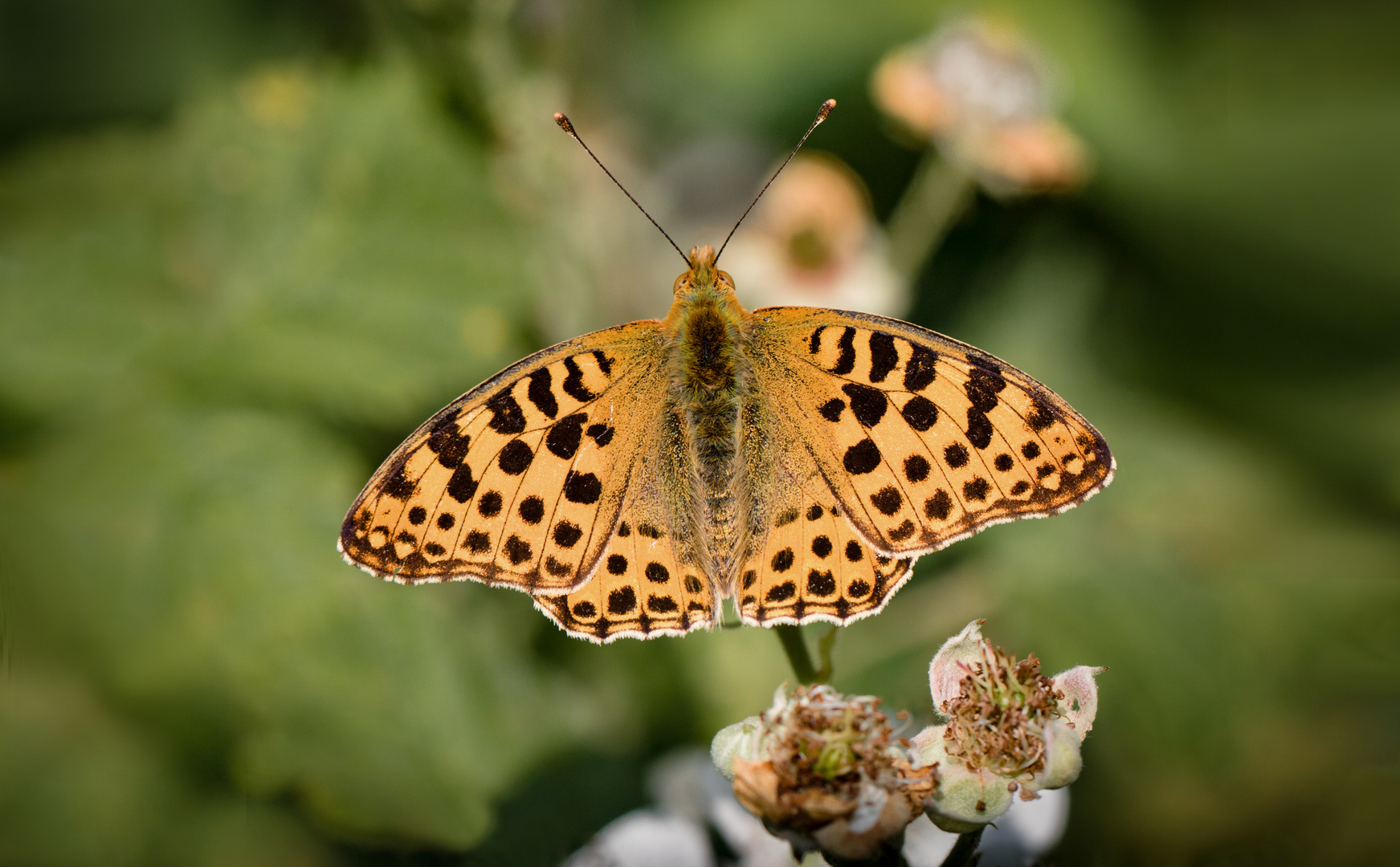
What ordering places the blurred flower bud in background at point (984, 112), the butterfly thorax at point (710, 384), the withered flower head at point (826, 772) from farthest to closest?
the blurred flower bud in background at point (984, 112) < the butterfly thorax at point (710, 384) < the withered flower head at point (826, 772)

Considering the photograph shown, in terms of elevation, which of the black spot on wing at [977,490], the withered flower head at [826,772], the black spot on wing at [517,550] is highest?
the black spot on wing at [517,550]

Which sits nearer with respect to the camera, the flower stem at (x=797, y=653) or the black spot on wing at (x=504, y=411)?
the flower stem at (x=797, y=653)

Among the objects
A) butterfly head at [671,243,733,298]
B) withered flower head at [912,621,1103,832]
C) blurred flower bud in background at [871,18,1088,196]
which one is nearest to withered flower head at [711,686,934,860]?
withered flower head at [912,621,1103,832]

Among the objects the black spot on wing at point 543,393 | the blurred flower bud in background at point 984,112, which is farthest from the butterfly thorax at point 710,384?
the blurred flower bud in background at point 984,112

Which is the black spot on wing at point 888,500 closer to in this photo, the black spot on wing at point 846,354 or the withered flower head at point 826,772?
the black spot on wing at point 846,354

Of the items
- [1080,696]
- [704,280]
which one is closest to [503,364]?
[704,280]

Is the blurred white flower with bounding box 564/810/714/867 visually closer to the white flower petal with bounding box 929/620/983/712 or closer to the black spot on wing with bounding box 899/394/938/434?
the white flower petal with bounding box 929/620/983/712

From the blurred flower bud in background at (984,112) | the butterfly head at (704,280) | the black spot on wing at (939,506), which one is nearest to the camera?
the black spot on wing at (939,506)

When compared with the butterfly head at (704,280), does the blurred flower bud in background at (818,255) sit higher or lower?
higher
